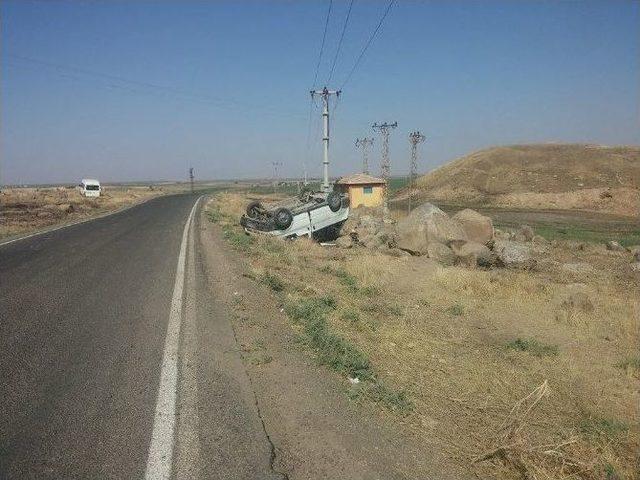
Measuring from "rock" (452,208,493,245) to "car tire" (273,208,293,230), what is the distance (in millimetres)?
8026

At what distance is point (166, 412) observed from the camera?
4273 millimetres

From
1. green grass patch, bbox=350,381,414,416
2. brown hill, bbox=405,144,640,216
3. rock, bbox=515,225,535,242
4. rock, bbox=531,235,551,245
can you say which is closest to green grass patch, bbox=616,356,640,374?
green grass patch, bbox=350,381,414,416

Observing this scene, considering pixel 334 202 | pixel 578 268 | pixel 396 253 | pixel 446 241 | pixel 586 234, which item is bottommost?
pixel 586 234

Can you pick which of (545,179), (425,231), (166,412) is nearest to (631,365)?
(166,412)

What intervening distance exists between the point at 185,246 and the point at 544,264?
13258 millimetres

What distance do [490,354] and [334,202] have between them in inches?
548

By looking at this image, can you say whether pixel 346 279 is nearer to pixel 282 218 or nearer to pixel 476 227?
pixel 282 218

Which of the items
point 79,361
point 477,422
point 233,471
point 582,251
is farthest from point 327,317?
point 582,251

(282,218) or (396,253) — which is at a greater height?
(282,218)

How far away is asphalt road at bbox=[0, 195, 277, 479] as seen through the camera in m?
3.62

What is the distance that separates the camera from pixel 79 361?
5434 millimetres

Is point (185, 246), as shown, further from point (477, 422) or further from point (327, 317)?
point (477, 422)

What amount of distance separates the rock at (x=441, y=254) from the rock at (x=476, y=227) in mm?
3189

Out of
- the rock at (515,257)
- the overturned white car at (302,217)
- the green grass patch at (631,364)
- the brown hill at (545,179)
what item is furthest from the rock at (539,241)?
the brown hill at (545,179)
